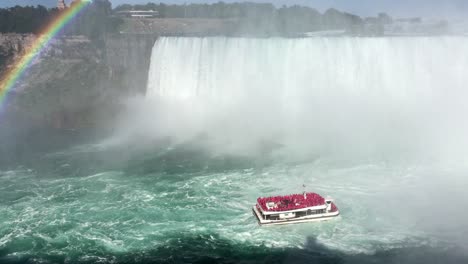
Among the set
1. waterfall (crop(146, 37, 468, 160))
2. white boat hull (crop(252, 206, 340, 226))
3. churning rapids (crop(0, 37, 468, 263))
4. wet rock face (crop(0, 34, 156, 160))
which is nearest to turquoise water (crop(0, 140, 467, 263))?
churning rapids (crop(0, 37, 468, 263))

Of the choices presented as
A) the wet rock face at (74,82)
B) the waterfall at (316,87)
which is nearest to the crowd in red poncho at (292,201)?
the waterfall at (316,87)

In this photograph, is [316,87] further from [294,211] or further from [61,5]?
[61,5]

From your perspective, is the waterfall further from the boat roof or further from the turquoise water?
the boat roof

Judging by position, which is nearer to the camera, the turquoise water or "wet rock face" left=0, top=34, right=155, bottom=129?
the turquoise water

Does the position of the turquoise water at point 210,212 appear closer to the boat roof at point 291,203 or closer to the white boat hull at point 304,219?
the white boat hull at point 304,219

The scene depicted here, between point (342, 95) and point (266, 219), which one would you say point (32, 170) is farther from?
point (342, 95)
